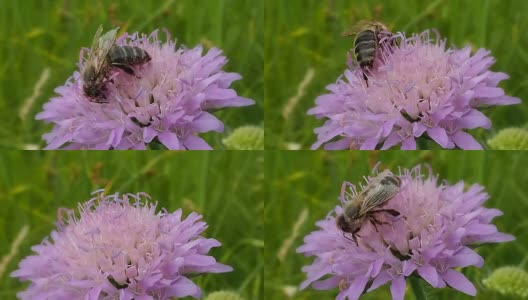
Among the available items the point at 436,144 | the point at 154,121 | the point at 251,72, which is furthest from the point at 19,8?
the point at 436,144

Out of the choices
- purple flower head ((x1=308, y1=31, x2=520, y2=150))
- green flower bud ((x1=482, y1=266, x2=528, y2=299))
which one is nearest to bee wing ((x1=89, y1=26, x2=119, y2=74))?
purple flower head ((x1=308, y1=31, x2=520, y2=150))

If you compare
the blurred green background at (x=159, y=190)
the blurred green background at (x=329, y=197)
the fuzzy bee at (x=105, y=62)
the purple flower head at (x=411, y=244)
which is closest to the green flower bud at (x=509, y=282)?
the blurred green background at (x=329, y=197)

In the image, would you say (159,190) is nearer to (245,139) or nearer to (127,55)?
(245,139)

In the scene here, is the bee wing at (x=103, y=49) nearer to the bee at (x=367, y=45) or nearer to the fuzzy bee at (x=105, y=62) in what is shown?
the fuzzy bee at (x=105, y=62)

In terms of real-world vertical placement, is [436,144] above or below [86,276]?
above

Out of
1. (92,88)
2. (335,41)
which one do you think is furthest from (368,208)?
(335,41)

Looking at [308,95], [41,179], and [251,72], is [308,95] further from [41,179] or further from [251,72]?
[41,179]
